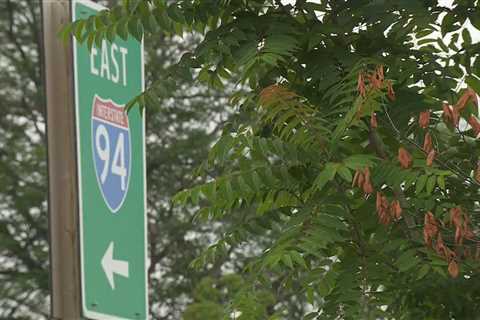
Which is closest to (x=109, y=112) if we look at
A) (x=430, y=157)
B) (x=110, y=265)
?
(x=110, y=265)

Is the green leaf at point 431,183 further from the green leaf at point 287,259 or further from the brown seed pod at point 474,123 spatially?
the green leaf at point 287,259

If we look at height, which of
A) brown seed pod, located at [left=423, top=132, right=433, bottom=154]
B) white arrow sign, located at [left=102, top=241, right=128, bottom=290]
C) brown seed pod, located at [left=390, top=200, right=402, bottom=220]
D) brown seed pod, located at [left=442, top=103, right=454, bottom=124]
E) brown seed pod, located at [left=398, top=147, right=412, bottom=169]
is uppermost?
brown seed pod, located at [left=442, top=103, right=454, bottom=124]

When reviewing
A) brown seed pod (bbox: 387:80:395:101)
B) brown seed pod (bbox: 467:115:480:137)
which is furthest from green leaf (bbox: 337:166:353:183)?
brown seed pod (bbox: 467:115:480:137)

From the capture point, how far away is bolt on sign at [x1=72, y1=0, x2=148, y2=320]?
511 cm

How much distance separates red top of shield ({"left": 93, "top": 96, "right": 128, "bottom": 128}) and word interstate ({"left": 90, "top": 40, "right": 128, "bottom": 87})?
11 centimetres

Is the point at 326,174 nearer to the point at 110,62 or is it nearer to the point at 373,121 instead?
the point at 373,121

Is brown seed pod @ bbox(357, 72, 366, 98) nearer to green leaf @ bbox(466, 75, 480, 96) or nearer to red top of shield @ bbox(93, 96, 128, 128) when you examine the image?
green leaf @ bbox(466, 75, 480, 96)

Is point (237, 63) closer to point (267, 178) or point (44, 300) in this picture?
point (267, 178)

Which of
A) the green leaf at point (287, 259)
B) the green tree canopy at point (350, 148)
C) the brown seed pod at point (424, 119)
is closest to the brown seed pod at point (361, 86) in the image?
the green tree canopy at point (350, 148)

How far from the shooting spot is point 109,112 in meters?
5.28

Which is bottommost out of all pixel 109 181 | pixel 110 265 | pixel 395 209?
pixel 110 265

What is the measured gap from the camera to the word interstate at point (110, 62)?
207 inches

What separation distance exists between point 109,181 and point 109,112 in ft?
0.90

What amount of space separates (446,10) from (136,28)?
1004mm
